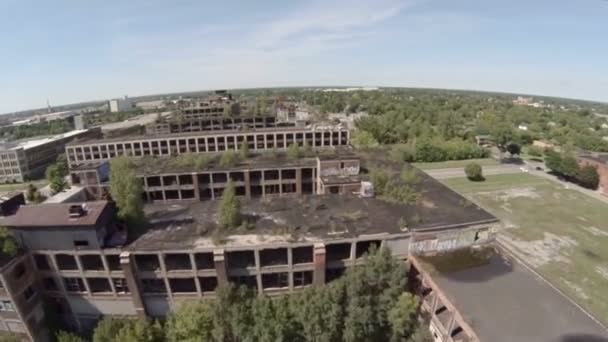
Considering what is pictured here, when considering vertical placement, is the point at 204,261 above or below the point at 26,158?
above

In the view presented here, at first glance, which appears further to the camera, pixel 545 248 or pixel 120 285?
pixel 545 248

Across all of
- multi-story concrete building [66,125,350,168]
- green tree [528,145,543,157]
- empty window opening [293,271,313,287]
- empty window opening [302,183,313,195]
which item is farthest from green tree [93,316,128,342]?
green tree [528,145,543,157]

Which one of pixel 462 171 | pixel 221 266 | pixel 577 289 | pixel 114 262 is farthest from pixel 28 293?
pixel 462 171

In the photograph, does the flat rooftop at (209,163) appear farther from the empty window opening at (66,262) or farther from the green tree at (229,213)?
the empty window opening at (66,262)

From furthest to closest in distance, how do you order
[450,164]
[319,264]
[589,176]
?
1. [450,164]
2. [589,176]
3. [319,264]

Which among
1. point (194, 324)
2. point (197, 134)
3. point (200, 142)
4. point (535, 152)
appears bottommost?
point (194, 324)

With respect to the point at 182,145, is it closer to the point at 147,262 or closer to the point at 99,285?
the point at 99,285

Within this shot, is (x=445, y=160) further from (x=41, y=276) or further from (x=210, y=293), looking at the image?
(x=41, y=276)

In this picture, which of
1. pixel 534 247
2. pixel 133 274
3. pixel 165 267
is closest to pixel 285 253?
pixel 165 267
